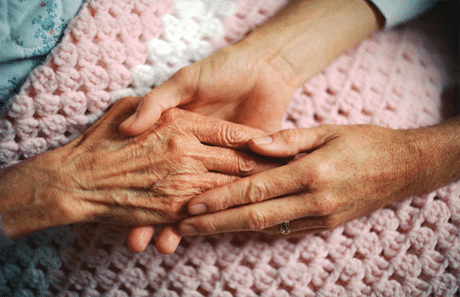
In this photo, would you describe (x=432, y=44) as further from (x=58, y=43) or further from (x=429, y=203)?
(x=58, y=43)

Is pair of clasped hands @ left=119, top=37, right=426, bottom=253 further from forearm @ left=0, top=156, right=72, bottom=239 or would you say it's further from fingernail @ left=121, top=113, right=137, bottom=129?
forearm @ left=0, top=156, right=72, bottom=239

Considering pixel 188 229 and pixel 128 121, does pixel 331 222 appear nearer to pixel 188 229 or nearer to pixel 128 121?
pixel 188 229

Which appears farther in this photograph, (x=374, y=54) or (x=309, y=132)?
(x=374, y=54)

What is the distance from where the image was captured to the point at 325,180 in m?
0.79

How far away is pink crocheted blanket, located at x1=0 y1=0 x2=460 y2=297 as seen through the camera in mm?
833

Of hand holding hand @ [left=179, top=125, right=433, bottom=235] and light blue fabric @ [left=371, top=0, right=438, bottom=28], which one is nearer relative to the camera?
hand holding hand @ [left=179, top=125, right=433, bottom=235]

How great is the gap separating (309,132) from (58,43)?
2.37ft

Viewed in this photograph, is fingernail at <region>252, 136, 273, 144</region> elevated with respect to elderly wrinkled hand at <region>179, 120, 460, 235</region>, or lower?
elevated

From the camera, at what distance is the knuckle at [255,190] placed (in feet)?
2.58

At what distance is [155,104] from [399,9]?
2.76 ft

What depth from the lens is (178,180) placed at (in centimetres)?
83

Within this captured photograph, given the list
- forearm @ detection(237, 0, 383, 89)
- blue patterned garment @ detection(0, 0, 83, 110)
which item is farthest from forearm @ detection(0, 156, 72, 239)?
forearm @ detection(237, 0, 383, 89)

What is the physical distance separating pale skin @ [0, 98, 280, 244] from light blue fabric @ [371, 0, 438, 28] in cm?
61

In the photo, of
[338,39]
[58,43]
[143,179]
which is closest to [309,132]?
[338,39]
